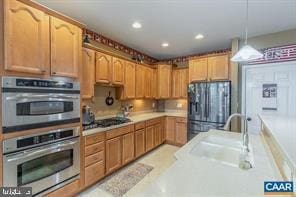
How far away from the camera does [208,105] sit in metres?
3.71

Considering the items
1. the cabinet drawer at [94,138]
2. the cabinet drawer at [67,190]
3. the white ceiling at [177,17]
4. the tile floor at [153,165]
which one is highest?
the white ceiling at [177,17]

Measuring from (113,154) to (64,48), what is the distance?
1742 mm

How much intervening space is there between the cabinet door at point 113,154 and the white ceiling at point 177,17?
191cm

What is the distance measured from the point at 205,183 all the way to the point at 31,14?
213 cm

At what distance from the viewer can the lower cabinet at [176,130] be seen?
14.3 ft

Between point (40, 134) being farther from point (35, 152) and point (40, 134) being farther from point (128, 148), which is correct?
point (128, 148)

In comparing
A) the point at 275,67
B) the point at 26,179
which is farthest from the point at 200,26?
the point at 26,179

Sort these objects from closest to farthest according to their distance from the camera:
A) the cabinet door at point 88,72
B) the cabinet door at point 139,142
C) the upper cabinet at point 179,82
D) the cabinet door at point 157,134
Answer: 1. the cabinet door at point 88,72
2. the cabinet door at point 139,142
3. the cabinet door at point 157,134
4. the upper cabinet at point 179,82

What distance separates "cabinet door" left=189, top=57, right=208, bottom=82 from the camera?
403 cm

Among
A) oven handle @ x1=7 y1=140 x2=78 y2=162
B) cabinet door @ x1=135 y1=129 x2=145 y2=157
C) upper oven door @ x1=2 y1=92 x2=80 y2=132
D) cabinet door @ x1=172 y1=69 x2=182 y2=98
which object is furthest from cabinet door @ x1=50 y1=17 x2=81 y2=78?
cabinet door @ x1=172 y1=69 x2=182 y2=98

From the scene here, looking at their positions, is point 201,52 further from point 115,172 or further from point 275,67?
point 115,172

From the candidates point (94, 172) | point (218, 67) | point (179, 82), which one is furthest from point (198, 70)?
point (94, 172)

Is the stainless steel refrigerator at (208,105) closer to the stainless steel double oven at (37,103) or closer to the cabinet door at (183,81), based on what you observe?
the cabinet door at (183,81)

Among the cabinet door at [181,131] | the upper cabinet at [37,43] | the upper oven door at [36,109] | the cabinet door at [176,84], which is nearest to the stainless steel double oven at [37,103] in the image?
the upper oven door at [36,109]
